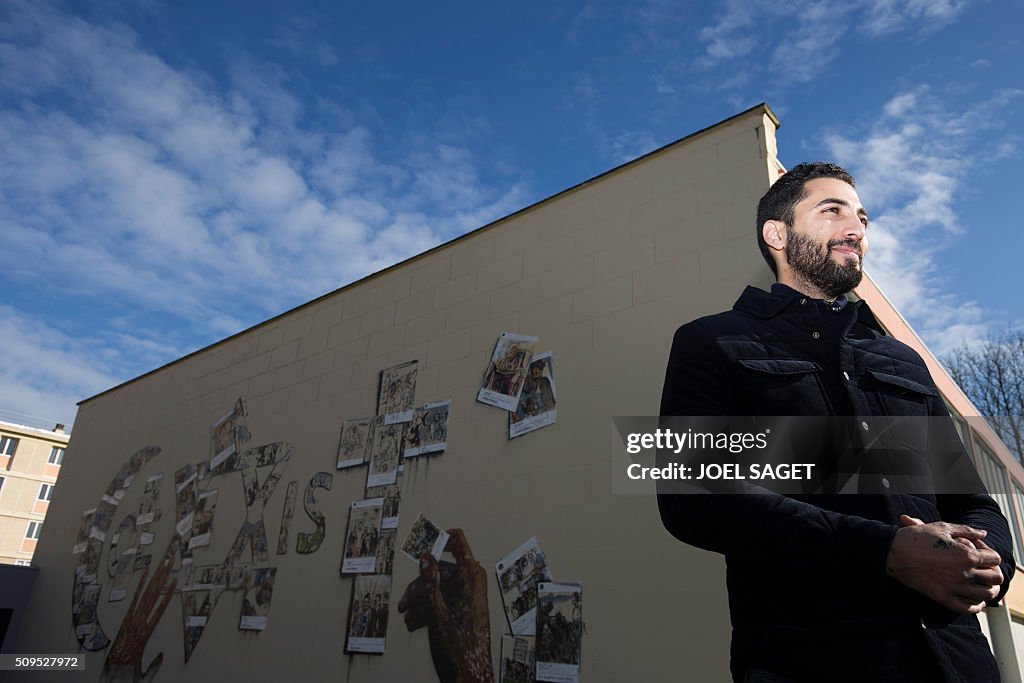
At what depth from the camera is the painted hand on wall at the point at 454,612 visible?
3.53m

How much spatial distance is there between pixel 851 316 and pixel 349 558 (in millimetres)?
3663

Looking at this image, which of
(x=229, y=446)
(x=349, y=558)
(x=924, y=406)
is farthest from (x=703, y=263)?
(x=229, y=446)

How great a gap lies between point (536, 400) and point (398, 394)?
1257 mm

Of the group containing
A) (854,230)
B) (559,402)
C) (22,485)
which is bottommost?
(854,230)

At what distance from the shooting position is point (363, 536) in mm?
4414

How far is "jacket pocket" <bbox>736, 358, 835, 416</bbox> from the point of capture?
1.45m

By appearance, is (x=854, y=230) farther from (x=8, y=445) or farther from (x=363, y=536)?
(x=8, y=445)

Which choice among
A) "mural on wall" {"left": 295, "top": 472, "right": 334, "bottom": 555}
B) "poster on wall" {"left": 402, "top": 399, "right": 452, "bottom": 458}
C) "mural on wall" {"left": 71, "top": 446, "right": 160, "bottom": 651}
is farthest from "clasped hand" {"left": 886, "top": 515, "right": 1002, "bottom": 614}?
"mural on wall" {"left": 71, "top": 446, "right": 160, "bottom": 651}

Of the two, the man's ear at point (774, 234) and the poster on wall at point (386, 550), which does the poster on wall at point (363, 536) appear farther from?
the man's ear at point (774, 234)

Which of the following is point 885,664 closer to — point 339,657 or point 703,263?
point 703,263

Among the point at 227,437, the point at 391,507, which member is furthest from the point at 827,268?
the point at 227,437

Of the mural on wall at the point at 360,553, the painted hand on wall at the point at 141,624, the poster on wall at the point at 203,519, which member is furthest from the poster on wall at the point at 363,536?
the painted hand on wall at the point at 141,624

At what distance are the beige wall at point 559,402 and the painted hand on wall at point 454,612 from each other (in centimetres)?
8

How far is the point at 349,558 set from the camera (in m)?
4.42
